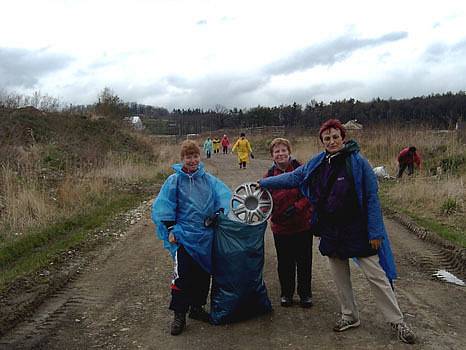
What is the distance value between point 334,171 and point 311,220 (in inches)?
23.3

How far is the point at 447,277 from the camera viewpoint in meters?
6.23

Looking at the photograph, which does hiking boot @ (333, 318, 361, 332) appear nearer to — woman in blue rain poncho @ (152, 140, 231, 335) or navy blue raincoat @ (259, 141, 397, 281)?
navy blue raincoat @ (259, 141, 397, 281)

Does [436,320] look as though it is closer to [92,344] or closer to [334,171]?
[334,171]

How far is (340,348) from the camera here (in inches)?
162

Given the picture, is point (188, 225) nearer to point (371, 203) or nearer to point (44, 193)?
point (371, 203)

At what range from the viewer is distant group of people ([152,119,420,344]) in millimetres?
4285

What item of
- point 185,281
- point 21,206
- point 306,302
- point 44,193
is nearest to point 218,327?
point 185,281

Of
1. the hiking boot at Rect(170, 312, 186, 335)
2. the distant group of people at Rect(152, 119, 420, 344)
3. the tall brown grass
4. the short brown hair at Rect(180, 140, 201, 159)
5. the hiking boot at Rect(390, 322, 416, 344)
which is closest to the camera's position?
the hiking boot at Rect(390, 322, 416, 344)

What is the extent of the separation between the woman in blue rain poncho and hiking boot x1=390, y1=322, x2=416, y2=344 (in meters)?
1.78

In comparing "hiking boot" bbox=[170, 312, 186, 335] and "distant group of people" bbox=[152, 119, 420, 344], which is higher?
"distant group of people" bbox=[152, 119, 420, 344]

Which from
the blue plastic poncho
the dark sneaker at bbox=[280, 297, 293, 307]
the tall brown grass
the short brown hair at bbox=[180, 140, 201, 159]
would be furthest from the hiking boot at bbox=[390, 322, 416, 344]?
the tall brown grass

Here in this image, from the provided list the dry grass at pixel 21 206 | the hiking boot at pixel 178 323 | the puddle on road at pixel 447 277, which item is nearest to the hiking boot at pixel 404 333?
the hiking boot at pixel 178 323

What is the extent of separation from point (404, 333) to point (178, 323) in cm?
201

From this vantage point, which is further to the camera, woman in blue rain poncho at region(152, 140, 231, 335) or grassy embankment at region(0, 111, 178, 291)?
grassy embankment at region(0, 111, 178, 291)
